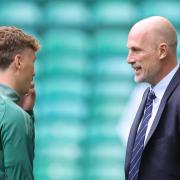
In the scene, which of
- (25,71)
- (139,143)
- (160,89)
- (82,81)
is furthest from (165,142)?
(82,81)

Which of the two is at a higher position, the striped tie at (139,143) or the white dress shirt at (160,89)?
the white dress shirt at (160,89)

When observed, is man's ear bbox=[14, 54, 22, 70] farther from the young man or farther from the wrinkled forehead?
the wrinkled forehead

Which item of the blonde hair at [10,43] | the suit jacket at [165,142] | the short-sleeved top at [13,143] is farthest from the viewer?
the suit jacket at [165,142]

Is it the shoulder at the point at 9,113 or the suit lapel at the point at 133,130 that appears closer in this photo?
the shoulder at the point at 9,113

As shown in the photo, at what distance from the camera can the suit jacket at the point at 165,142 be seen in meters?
2.54

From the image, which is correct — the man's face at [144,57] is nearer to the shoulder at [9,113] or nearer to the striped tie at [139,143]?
the striped tie at [139,143]

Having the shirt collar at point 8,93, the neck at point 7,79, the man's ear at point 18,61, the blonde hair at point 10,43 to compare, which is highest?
A: the blonde hair at point 10,43

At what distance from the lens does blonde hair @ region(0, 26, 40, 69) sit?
2.30 metres

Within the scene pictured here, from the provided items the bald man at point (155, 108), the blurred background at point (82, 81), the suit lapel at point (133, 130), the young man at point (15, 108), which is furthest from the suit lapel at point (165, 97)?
the blurred background at point (82, 81)

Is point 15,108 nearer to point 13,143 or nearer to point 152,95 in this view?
point 13,143

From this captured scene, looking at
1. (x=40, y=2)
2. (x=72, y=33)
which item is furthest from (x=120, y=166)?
(x=40, y=2)

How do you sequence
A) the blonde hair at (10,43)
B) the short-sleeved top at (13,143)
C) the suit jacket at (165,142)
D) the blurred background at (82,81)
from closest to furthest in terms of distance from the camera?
the short-sleeved top at (13,143), the blonde hair at (10,43), the suit jacket at (165,142), the blurred background at (82,81)

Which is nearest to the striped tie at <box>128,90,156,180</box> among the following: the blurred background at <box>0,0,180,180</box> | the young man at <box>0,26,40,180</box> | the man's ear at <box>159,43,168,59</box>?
the man's ear at <box>159,43,168,59</box>

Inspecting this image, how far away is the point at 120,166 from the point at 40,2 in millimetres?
1218
